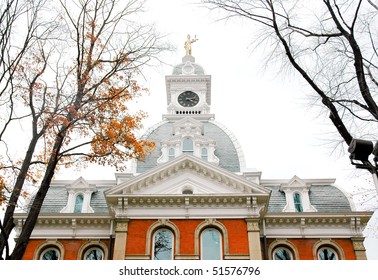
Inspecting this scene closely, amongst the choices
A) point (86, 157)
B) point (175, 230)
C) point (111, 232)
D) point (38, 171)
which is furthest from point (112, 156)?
point (111, 232)

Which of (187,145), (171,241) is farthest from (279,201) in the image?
(171,241)

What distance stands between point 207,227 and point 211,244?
0.80 metres

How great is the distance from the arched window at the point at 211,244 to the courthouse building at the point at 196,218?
0.15 feet

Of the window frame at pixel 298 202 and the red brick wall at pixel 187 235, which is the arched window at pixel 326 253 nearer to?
the window frame at pixel 298 202

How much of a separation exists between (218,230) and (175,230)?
2.03m

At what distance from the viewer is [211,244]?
63.6ft

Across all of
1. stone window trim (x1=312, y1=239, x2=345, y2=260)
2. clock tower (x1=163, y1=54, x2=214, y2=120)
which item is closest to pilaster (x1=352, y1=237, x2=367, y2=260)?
stone window trim (x1=312, y1=239, x2=345, y2=260)

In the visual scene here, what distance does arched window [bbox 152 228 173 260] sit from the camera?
1909 centimetres

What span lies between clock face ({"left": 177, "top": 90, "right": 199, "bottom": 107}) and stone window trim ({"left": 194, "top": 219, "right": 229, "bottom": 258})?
51.8 ft

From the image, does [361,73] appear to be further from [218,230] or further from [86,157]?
[218,230]

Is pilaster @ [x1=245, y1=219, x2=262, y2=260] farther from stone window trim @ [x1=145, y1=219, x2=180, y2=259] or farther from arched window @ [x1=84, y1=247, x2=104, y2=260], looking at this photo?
arched window @ [x1=84, y1=247, x2=104, y2=260]

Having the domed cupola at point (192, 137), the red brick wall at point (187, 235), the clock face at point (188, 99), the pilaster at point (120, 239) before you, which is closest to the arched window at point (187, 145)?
the domed cupola at point (192, 137)

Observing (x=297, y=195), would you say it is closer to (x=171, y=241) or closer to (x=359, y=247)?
(x=359, y=247)

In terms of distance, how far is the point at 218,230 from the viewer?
64.4 ft
